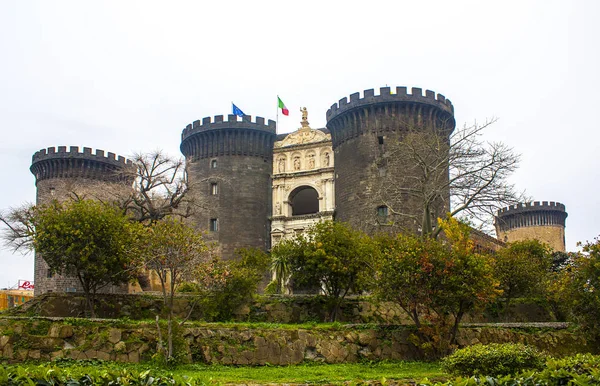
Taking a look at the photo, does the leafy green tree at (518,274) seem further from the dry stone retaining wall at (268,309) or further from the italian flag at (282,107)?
the italian flag at (282,107)

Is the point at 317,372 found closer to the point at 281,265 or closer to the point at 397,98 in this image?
the point at 281,265

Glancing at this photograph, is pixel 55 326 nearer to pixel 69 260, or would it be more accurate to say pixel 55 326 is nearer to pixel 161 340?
pixel 161 340

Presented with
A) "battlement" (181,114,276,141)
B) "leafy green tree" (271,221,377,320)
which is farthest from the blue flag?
"leafy green tree" (271,221,377,320)

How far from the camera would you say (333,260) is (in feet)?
88.6

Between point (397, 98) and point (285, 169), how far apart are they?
1023cm

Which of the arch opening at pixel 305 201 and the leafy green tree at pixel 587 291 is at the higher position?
the arch opening at pixel 305 201

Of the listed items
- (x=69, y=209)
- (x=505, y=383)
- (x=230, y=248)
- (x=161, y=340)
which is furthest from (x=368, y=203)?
(x=505, y=383)

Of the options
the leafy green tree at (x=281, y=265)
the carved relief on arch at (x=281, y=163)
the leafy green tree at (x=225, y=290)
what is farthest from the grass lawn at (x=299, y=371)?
the carved relief on arch at (x=281, y=163)

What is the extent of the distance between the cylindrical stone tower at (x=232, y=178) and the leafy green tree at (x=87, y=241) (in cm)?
1820

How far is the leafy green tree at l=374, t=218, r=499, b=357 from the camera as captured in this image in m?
21.1

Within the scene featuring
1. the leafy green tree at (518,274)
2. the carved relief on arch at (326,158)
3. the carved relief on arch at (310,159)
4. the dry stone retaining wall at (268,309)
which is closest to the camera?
the dry stone retaining wall at (268,309)

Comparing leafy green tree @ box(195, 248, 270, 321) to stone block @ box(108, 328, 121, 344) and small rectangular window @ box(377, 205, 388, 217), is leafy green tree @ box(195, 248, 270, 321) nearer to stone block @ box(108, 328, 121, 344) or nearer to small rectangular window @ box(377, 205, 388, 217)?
stone block @ box(108, 328, 121, 344)

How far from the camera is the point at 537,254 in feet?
110

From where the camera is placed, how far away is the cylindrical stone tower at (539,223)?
60188 millimetres
